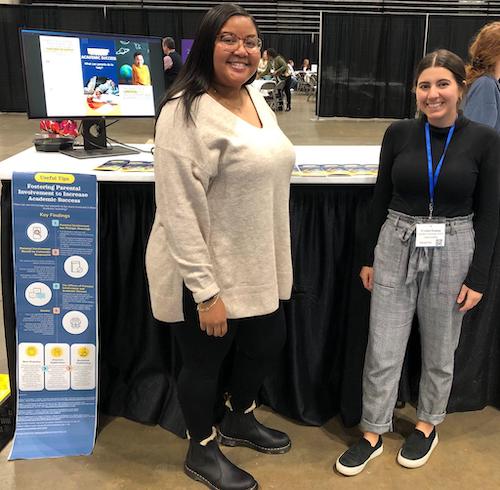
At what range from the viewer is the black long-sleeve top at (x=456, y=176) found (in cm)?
147

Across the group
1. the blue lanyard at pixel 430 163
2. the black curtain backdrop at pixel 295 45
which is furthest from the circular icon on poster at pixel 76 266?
the black curtain backdrop at pixel 295 45

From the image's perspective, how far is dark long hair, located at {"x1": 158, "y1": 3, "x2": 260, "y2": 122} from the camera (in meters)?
1.23

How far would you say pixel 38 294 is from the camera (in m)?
1.77

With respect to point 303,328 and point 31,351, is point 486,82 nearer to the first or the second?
point 303,328

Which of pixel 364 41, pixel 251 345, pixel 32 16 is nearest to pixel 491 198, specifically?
pixel 251 345

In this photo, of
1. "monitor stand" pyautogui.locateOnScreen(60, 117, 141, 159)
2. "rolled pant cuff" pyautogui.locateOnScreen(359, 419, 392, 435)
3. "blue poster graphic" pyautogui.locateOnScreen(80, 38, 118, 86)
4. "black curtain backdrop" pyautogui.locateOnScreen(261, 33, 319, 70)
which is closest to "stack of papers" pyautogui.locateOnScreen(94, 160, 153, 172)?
"monitor stand" pyautogui.locateOnScreen(60, 117, 141, 159)

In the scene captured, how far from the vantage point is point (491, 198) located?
4.93ft

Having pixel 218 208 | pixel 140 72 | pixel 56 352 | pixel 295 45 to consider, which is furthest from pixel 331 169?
pixel 295 45

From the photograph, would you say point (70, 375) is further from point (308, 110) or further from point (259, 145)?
→ point (308, 110)

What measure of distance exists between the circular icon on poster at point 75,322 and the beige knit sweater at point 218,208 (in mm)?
471

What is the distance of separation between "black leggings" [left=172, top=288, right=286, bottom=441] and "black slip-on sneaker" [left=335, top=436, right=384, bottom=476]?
377 millimetres

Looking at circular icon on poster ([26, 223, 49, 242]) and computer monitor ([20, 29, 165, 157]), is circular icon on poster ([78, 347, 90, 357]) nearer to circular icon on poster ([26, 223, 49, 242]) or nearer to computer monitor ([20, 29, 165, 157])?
circular icon on poster ([26, 223, 49, 242])

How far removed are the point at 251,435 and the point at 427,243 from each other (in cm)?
89

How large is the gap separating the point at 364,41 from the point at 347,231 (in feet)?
30.5
